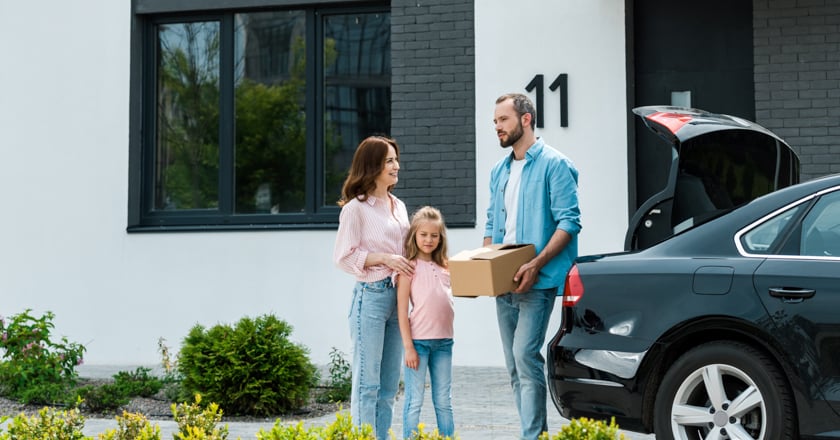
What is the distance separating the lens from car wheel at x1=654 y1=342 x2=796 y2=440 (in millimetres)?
5109

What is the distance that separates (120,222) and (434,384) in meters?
6.76

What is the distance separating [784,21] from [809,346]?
582 cm

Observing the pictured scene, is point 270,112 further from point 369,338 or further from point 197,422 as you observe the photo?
point 197,422

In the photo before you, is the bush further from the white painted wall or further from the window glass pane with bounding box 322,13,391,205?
the window glass pane with bounding box 322,13,391,205

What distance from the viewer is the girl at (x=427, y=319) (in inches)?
226

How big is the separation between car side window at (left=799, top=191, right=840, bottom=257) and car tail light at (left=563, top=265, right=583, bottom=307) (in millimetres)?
1081

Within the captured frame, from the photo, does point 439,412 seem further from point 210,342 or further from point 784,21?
point 784,21

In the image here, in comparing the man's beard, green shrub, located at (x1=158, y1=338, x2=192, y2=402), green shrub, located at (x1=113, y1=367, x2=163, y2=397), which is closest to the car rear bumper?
the man's beard

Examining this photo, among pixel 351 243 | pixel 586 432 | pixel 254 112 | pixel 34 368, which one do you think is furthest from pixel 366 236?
pixel 254 112

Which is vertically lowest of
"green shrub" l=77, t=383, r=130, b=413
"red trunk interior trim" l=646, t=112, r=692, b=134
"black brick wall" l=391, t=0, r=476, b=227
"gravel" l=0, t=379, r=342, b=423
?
"gravel" l=0, t=379, r=342, b=423

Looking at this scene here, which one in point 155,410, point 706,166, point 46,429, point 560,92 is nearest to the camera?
point 46,429

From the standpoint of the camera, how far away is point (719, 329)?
5363mm

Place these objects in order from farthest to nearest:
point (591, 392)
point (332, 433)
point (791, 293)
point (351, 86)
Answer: point (351, 86), point (591, 392), point (791, 293), point (332, 433)

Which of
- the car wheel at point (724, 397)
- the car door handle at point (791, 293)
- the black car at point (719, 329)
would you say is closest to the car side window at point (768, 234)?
the black car at point (719, 329)
